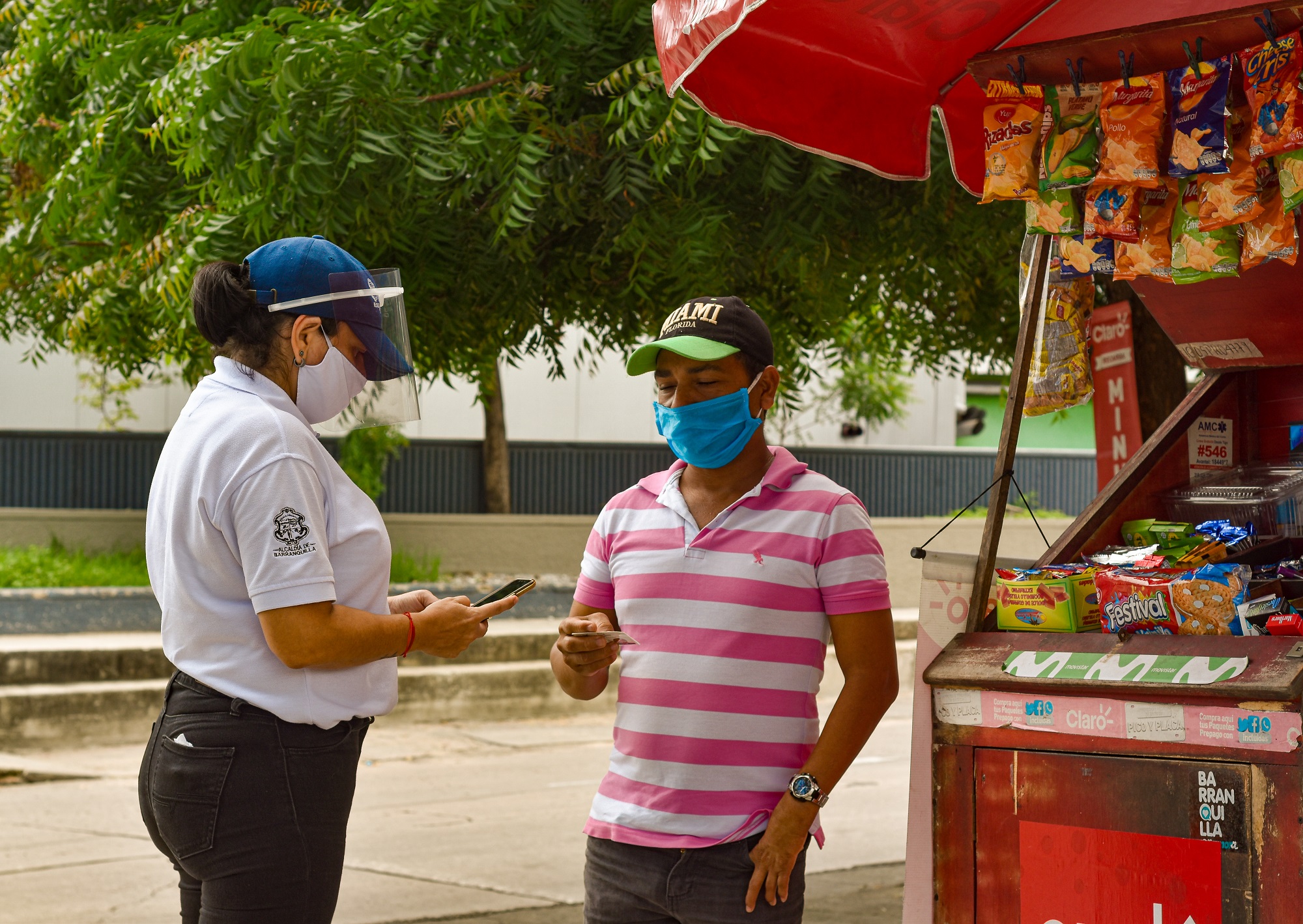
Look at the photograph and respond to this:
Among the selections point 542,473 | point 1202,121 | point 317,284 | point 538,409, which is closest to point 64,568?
point 542,473

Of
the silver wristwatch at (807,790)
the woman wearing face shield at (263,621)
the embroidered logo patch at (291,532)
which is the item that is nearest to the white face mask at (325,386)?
the woman wearing face shield at (263,621)

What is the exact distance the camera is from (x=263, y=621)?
2168mm

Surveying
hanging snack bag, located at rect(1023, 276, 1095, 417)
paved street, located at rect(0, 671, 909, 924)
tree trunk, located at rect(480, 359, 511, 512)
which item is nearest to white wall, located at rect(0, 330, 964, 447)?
tree trunk, located at rect(480, 359, 511, 512)

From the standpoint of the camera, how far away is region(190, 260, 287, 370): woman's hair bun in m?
2.34

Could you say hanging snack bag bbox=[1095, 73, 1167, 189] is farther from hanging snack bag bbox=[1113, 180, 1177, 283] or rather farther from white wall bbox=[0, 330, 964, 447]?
white wall bbox=[0, 330, 964, 447]

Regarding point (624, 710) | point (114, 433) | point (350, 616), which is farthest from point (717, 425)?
point (114, 433)

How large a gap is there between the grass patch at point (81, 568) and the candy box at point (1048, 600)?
431 inches

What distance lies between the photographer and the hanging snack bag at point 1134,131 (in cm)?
275

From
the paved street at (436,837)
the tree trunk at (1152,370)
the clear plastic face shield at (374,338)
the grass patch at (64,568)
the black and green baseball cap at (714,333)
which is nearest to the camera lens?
the clear plastic face shield at (374,338)

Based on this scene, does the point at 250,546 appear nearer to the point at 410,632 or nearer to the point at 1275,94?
the point at 410,632

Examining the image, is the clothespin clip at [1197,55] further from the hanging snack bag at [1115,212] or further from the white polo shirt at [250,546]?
the white polo shirt at [250,546]

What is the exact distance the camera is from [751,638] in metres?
2.42

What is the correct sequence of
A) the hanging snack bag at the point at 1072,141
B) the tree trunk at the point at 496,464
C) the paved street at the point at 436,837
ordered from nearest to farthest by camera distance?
the hanging snack bag at the point at 1072,141
the paved street at the point at 436,837
the tree trunk at the point at 496,464

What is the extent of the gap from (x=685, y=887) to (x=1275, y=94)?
6.09 feet
